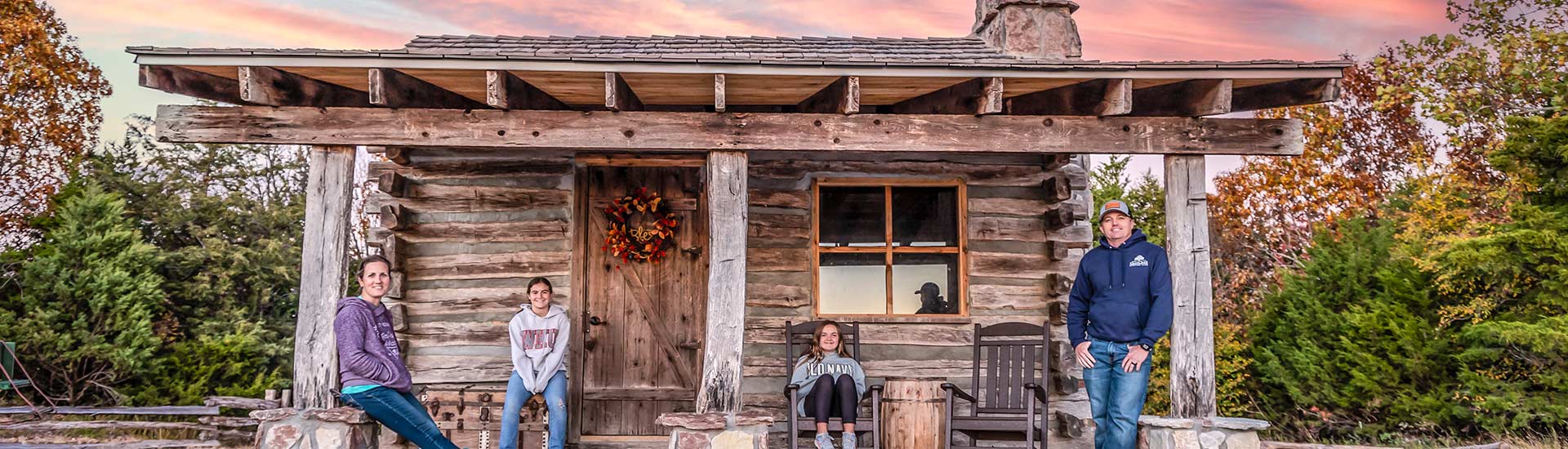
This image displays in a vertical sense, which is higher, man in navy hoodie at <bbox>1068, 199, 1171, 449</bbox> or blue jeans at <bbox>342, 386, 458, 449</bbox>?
man in navy hoodie at <bbox>1068, 199, 1171, 449</bbox>

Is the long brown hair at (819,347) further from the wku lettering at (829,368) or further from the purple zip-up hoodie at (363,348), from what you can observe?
the purple zip-up hoodie at (363,348)

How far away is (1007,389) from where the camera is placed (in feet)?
Result: 22.5

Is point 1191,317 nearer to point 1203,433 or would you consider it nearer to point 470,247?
point 1203,433

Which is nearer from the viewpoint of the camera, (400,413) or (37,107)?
(400,413)

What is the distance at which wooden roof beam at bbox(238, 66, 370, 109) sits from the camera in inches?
219

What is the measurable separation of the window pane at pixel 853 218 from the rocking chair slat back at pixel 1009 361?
1.14 m

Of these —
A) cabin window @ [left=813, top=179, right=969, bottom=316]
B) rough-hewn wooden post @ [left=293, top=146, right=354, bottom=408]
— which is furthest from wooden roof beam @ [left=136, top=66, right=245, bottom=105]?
cabin window @ [left=813, top=179, right=969, bottom=316]

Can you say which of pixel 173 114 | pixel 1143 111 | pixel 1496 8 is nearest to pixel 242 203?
pixel 173 114

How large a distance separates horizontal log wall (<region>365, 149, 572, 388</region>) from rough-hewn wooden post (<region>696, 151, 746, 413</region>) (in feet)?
7.03

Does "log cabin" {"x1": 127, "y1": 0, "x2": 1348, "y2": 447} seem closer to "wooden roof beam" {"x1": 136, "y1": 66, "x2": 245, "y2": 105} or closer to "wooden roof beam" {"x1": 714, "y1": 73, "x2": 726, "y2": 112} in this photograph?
"wooden roof beam" {"x1": 136, "y1": 66, "x2": 245, "y2": 105}

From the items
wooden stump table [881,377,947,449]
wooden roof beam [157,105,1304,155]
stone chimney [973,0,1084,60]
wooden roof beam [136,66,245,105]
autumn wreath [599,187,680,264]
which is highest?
stone chimney [973,0,1084,60]

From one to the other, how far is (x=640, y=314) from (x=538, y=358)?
4.69 ft

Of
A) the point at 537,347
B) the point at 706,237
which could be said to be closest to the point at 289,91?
the point at 537,347

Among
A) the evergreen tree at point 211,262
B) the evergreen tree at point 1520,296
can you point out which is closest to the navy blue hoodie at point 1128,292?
the evergreen tree at point 1520,296
